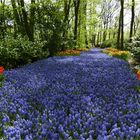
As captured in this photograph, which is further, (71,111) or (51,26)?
(51,26)

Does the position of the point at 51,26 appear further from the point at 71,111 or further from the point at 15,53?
the point at 71,111

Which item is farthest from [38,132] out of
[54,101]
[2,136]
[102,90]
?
[102,90]

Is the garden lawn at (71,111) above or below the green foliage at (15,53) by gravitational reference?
above

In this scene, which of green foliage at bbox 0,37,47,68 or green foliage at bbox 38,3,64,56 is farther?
green foliage at bbox 38,3,64,56

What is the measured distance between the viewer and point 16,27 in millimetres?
31234

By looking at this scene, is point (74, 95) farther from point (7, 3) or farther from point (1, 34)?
point (7, 3)

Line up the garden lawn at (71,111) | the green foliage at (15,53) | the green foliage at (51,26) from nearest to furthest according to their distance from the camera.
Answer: the garden lawn at (71,111)
the green foliage at (15,53)
the green foliage at (51,26)

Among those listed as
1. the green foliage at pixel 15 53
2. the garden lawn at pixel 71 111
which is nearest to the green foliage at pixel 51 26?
the green foliage at pixel 15 53

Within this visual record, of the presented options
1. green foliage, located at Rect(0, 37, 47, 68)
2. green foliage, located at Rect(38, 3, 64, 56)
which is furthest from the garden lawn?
green foliage, located at Rect(38, 3, 64, 56)

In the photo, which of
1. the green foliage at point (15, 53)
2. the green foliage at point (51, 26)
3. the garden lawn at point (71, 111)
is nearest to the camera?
the garden lawn at point (71, 111)

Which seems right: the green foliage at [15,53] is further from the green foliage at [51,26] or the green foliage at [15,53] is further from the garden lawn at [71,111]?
the garden lawn at [71,111]

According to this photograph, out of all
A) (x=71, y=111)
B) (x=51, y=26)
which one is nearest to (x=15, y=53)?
(x=51, y=26)

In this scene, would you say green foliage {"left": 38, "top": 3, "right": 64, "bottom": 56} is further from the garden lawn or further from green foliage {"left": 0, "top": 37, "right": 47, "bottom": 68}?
the garden lawn

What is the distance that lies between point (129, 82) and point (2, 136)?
512cm
